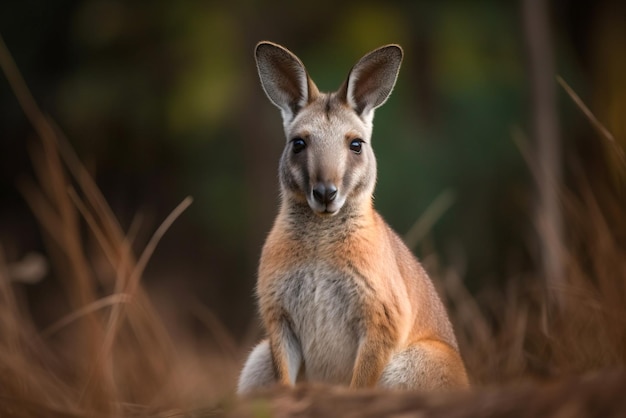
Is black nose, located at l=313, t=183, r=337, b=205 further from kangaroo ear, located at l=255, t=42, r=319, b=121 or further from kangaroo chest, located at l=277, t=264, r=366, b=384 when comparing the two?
kangaroo ear, located at l=255, t=42, r=319, b=121

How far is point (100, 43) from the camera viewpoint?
1386 centimetres

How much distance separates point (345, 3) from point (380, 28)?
97 cm

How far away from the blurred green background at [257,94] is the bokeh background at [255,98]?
0.08 ft

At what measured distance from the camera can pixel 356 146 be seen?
190 inches

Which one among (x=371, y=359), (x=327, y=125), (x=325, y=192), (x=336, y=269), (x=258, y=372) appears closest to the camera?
(x=325, y=192)

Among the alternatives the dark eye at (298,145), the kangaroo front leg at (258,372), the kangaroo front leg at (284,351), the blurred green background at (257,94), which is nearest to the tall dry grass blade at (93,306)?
the kangaroo front leg at (284,351)

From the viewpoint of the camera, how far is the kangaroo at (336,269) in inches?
182

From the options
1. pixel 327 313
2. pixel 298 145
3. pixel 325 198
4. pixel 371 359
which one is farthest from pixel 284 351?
pixel 298 145

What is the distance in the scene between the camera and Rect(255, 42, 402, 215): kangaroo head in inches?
180

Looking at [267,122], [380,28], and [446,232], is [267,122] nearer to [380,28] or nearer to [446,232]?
[380,28]

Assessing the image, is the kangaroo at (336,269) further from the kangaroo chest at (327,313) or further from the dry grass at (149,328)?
the dry grass at (149,328)

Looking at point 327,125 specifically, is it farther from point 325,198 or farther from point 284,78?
point 325,198

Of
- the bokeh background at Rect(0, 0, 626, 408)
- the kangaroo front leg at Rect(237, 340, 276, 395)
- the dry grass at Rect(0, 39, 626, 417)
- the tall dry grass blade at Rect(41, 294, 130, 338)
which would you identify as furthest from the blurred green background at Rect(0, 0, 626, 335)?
the tall dry grass blade at Rect(41, 294, 130, 338)

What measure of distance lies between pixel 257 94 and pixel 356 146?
839 centimetres
